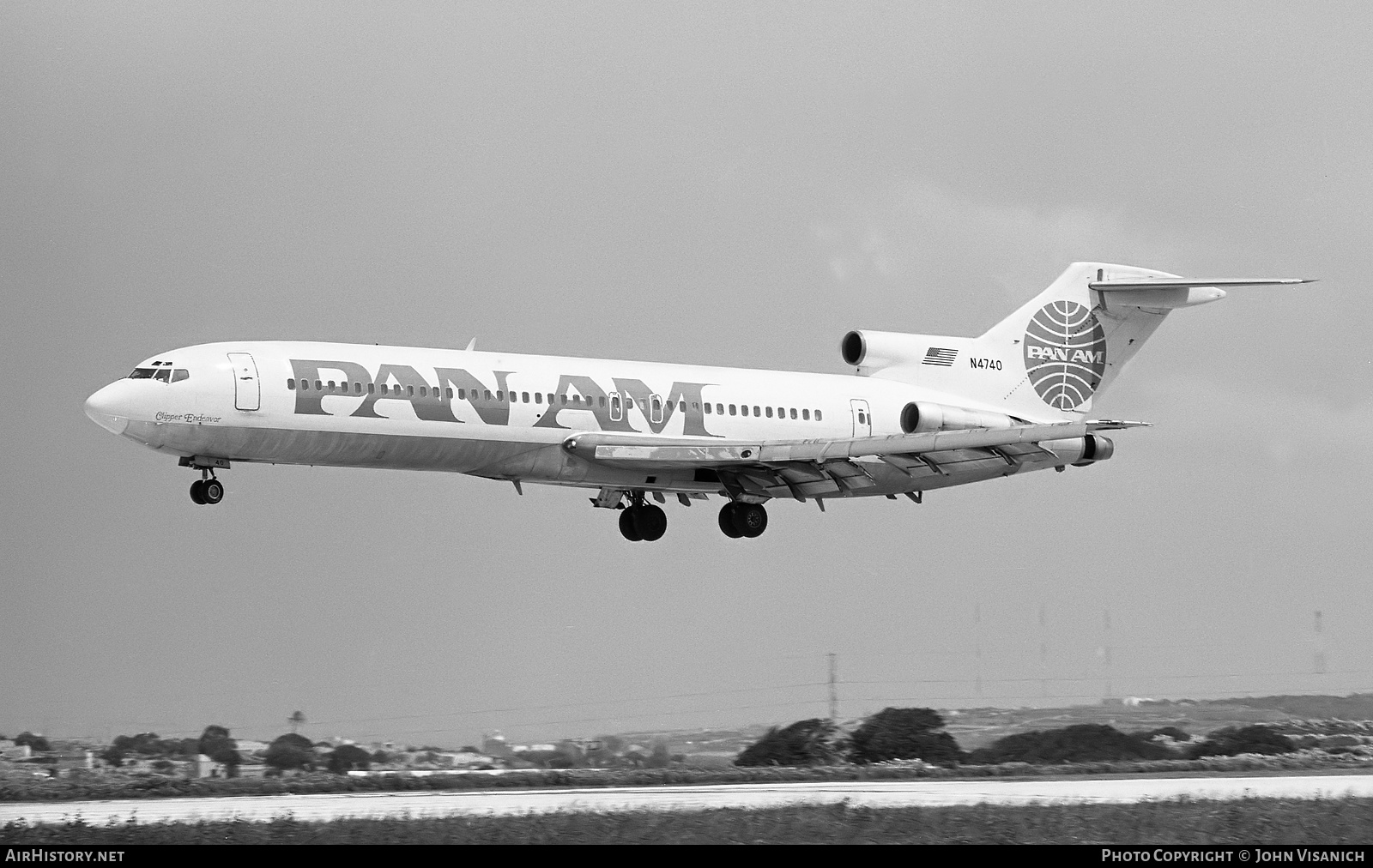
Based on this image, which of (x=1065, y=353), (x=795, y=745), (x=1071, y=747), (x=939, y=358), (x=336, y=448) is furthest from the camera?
(x=1065, y=353)

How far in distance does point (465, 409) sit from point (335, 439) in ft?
8.84

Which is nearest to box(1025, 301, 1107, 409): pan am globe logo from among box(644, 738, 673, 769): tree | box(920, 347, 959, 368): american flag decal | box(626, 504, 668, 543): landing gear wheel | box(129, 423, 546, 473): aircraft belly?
box(920, 347, 959, 368): american flag decal

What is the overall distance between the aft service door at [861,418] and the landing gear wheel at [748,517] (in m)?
2.92

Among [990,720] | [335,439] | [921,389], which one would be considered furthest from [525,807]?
[921,389]

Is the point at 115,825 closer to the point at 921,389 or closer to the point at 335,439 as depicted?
the point at 335,439

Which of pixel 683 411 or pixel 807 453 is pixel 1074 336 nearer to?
pixel 807 453

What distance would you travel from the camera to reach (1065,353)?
46500mm

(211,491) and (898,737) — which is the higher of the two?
(211,491)

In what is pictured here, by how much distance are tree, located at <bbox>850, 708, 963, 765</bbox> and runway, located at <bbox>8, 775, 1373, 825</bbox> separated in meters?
3.12

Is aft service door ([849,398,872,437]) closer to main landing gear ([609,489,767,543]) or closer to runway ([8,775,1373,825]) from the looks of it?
main landing gear ([609,489,767,543])

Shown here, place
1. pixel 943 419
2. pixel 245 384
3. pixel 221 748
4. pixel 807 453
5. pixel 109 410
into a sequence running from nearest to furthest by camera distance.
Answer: pixel 221 748 < pixel 109 410 < pixel 245 384 < pixel 807 453 < pixel 943 419

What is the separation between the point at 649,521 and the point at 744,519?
7.73ft

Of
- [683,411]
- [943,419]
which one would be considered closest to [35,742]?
[683,411]

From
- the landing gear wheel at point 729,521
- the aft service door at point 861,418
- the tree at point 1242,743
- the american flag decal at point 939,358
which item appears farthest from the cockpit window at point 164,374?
the tree at point 1242,743
